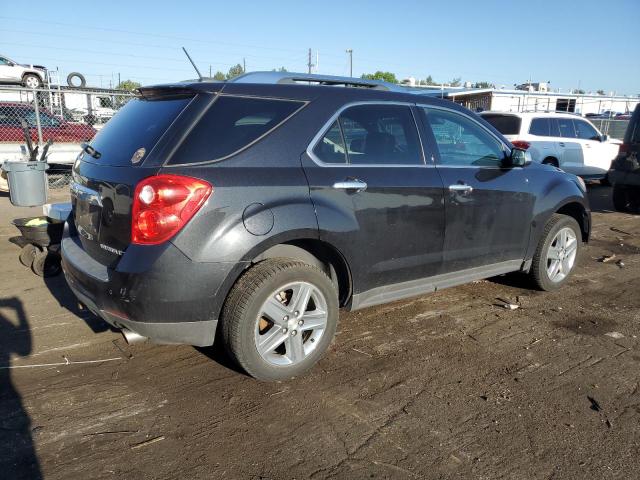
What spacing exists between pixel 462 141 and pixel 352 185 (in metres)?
1.39

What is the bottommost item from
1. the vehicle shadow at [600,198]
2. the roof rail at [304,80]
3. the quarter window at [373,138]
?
the vehicle shadow at [600,198]

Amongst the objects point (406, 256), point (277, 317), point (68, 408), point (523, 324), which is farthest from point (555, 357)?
point (68, 408)

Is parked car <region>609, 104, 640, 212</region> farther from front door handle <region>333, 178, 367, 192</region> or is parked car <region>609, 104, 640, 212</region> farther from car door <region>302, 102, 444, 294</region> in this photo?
front door handle <region>333, 178, 367, 192</region>

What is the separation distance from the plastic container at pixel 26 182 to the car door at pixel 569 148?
10.7m

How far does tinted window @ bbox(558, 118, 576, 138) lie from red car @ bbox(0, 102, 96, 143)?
11.1m

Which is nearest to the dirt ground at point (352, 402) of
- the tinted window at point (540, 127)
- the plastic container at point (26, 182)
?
the plastic container at point (26, 182)

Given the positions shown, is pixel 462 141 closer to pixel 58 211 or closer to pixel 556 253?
pixel 556 253

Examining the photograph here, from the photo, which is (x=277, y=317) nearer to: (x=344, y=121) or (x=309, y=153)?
(x=309, y=153)

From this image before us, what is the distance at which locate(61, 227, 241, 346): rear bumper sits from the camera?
282cm

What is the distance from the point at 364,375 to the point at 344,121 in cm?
170

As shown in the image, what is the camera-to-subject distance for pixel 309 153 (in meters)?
3.32

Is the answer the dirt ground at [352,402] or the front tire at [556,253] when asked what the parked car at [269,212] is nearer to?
the dirt ground at [352,402]

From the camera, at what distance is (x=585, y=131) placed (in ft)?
40.8

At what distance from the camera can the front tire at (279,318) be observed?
9.98ft
